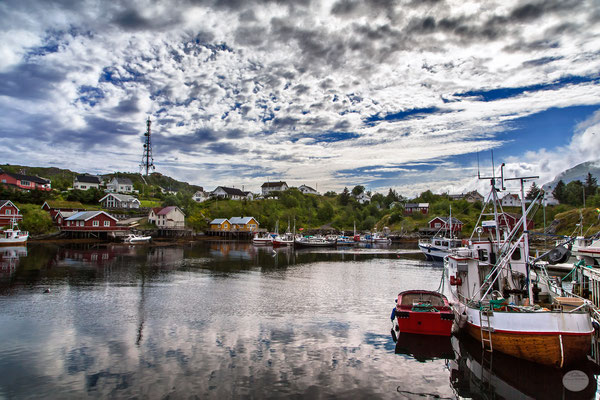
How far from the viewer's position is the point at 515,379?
14.1 metres

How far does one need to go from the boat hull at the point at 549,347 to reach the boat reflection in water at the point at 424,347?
9.45 ft

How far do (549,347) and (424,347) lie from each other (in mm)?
5375

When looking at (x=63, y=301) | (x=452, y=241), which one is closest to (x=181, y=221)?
(x=452, y=241)

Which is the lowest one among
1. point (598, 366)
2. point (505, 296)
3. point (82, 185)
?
point (598, 366)

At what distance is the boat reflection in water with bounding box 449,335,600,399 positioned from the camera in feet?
43.0

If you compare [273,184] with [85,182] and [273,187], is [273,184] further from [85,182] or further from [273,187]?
[85,182]

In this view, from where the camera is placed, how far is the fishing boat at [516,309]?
14148 millimetres

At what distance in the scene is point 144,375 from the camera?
1385 cm

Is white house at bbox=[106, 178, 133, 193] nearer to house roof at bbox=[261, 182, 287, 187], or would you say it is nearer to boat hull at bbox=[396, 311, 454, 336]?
house roof at bbox=[261, 182, 287, 187]

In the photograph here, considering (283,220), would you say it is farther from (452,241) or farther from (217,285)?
(217,285)

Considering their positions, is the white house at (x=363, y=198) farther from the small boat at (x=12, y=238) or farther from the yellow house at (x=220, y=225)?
the small boat at (x=12, y=238)

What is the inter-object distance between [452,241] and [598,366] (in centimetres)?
4950

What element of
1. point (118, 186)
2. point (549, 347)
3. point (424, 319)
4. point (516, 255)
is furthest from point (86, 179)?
point (549, 347)

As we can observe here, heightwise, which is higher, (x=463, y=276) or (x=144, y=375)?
(x=463, y=276)
